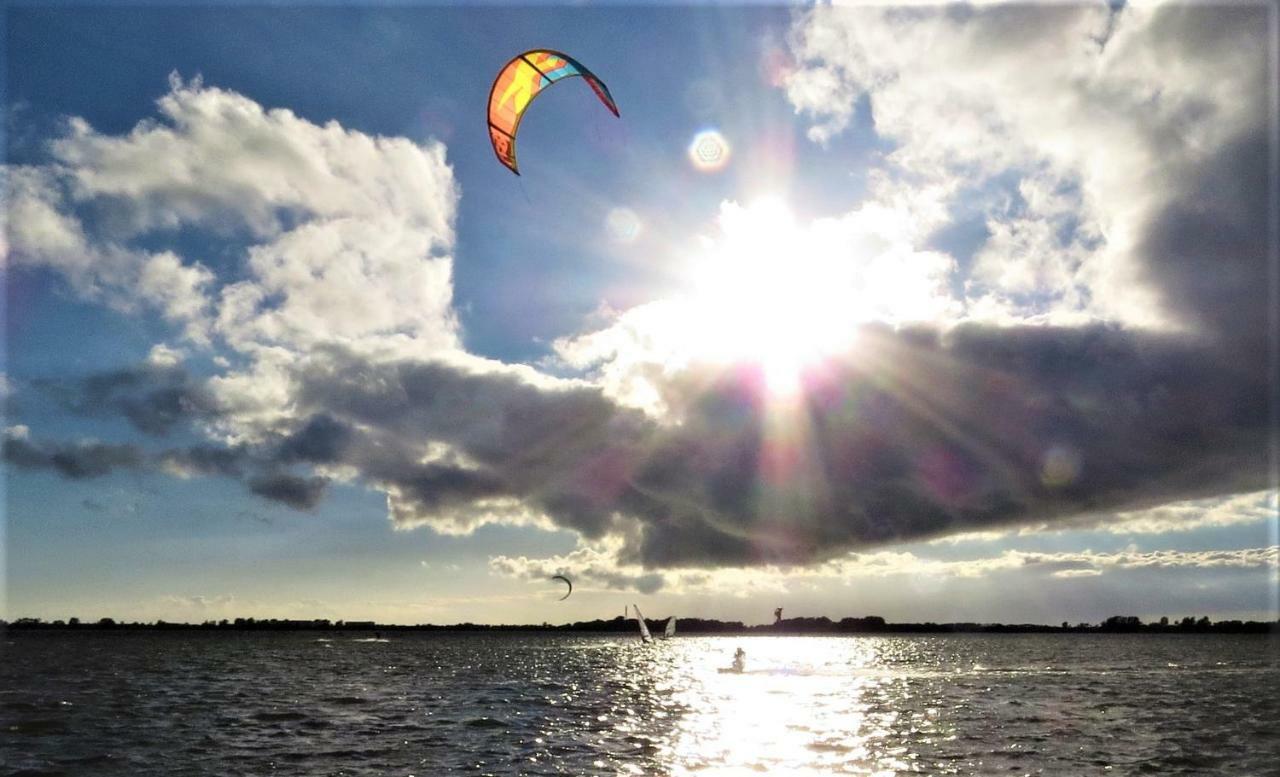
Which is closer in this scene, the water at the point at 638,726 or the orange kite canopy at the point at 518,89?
the orange kite canopy at the point at 518,89

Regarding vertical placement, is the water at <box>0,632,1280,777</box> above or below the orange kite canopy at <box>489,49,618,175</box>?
below

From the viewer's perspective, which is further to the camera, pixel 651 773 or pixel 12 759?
pixel 12 759

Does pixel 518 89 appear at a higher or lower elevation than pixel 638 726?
higher

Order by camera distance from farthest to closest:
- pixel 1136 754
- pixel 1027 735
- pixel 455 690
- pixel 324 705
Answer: pixel 455 690, pixel 324 705, pixel 1027 735, pixel 1136 754

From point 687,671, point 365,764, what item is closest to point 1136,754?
point 365,764

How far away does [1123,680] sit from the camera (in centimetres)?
6575

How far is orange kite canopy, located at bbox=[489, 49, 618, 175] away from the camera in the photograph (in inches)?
959

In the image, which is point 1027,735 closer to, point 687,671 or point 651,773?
point 651,773

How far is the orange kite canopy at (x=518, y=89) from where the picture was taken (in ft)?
79.9

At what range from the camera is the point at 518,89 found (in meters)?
26.8

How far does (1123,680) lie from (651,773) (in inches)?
2180

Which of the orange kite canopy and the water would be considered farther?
the water

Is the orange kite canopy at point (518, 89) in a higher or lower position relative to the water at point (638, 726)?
higher

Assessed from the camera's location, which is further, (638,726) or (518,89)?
(638,726)
